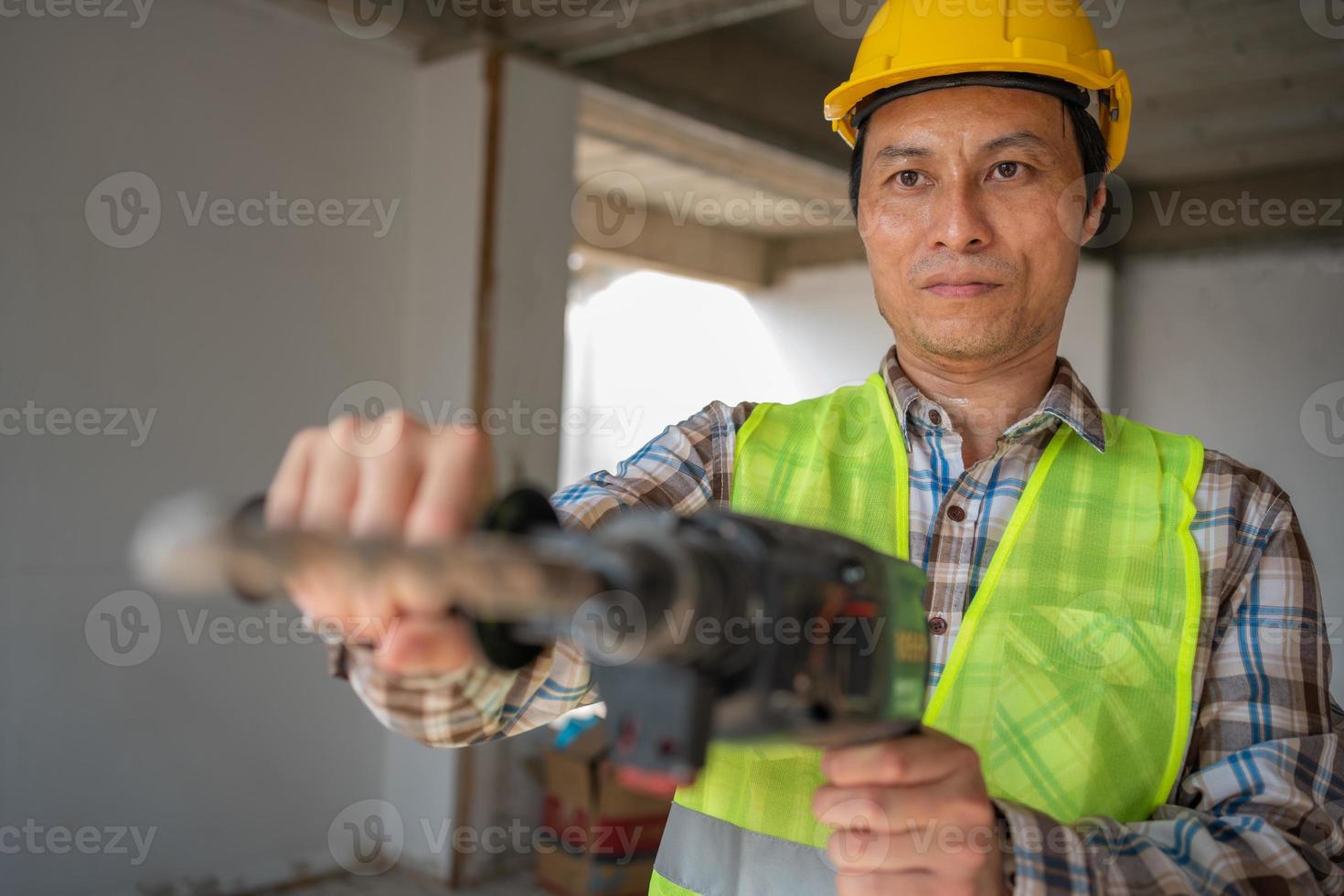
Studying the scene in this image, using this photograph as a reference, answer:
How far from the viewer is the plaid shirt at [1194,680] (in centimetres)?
96

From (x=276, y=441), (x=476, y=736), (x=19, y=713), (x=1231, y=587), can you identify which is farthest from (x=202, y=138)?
(x=1231, y=587)

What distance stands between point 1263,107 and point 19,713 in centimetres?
628

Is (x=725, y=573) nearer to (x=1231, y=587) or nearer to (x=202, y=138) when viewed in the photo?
(x=1231, y=587)

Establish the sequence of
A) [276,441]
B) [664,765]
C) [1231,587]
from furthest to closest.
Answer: [276,441] < [1231,587] < [664,765]

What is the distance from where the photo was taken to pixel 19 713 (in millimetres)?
3121
